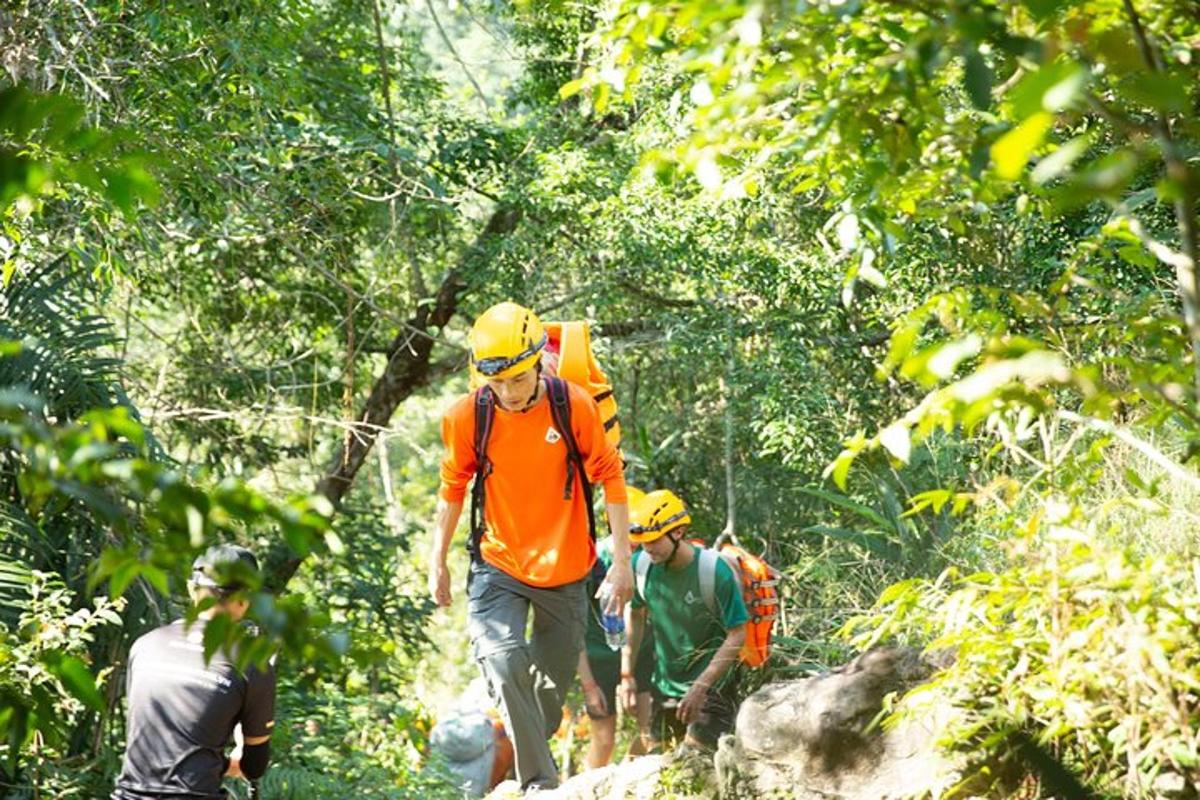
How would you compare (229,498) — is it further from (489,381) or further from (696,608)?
(696,608)

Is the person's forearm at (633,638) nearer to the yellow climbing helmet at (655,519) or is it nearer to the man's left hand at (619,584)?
the yellow climbing helmet at (655,519)

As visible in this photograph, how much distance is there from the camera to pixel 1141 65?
2.49 m

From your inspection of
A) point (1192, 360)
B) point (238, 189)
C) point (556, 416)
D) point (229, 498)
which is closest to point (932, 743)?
point (1192, 360)

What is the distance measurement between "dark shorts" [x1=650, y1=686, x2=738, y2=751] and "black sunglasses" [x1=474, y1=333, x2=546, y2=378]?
7.23 ft

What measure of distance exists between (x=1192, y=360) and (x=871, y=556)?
4931 millimetres

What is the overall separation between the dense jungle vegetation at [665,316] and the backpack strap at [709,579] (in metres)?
0.47

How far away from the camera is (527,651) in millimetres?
6785

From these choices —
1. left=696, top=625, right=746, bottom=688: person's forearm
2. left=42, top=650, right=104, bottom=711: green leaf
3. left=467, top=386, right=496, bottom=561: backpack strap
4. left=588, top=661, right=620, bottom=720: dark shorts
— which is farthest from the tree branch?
left=588, top=661, right=620, bottom=720: dark shorts

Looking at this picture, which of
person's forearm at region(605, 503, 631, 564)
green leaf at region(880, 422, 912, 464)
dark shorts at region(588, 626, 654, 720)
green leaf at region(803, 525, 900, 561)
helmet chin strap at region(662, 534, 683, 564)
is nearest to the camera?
green leaf at region(880, 422, 912, 464)

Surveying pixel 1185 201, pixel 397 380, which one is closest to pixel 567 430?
pixel 1185 201

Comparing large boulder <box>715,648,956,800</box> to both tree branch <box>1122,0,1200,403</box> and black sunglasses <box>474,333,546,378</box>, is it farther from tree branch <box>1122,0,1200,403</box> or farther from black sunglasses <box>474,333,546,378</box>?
tree branch <box>1122,0,1200,403</box>

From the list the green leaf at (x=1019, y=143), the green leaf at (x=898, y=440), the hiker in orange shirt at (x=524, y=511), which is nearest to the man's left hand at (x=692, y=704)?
the hiker in orange shirt at (x=524, y=511)

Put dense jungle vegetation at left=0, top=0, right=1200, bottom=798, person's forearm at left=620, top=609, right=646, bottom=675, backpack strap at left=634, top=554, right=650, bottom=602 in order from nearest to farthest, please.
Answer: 1. dense jungle vegetation at left=0, top=0, right=1200, bottom=798
2. backpack strap at left=634, top=554, right=650, bottom=602
3. person's forearm at left=620, top=609, right=646, bottom=675

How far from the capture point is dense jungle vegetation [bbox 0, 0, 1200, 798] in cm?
266
